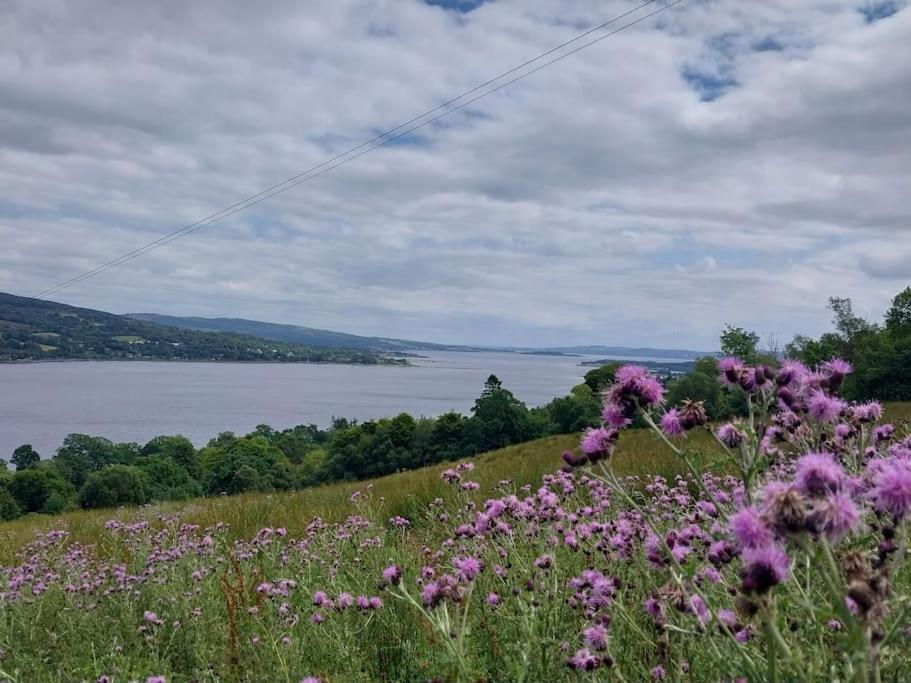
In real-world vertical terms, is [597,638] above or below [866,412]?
below

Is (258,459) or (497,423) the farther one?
(258,459)

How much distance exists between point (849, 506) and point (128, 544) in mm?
6754

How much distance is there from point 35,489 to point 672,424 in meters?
41.7

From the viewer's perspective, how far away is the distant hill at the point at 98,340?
375 ft

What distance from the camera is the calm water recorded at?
7468 centimetres

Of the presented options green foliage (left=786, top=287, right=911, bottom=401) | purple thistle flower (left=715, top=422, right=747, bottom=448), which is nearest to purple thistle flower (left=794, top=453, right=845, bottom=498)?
purple thistle flower (left=715, top=422, right=747, bottom=448)

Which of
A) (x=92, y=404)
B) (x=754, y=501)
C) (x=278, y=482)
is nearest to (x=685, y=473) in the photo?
(x=754, y=501)

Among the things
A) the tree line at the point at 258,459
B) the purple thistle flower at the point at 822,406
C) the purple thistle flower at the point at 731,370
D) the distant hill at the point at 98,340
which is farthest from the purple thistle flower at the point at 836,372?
the distant hill at the point at 98,340

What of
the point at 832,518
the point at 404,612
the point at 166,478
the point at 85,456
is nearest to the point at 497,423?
the point at 166,478

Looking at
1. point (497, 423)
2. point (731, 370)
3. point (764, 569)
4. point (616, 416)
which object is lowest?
point (497, 423)

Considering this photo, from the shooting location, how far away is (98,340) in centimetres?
13100

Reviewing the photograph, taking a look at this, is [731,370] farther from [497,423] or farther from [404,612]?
[497,423]

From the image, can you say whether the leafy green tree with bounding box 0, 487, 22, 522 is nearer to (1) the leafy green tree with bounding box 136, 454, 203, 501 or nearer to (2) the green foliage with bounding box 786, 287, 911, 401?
→ (1) the leafy green tree with bounding box 136, 454, 203, 501

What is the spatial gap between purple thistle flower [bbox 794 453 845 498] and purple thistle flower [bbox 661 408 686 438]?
3.05 ft
